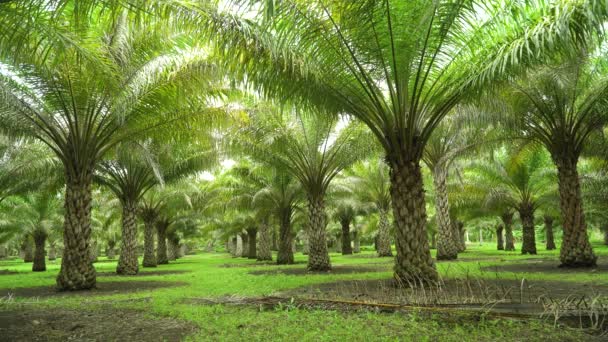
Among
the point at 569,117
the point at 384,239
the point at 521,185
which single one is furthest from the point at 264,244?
the point at 569,117

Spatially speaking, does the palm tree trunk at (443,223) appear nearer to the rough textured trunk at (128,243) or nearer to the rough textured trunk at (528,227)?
the rough textured trunk at (528,227)

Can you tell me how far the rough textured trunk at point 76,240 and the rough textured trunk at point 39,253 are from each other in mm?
15153

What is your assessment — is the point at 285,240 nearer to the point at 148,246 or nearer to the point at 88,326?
the point at 148,246

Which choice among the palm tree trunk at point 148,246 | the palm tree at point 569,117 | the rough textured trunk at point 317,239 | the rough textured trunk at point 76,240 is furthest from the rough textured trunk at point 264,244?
the palm tree at point 569,117

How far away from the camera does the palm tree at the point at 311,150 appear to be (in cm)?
1441

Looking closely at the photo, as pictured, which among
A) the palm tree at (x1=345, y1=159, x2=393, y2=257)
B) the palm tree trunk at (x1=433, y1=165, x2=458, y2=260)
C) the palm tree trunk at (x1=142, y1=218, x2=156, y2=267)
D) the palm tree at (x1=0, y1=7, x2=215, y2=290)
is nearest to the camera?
the palm tree at (x1=0, y1=7, x2=215, y2=290)

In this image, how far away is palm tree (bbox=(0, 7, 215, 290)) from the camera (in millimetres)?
9844

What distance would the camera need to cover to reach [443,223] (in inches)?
773

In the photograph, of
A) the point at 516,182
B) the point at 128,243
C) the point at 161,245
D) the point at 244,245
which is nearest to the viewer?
→ the point at 128,243

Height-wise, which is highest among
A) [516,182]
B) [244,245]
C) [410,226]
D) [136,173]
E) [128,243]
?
[136,173]

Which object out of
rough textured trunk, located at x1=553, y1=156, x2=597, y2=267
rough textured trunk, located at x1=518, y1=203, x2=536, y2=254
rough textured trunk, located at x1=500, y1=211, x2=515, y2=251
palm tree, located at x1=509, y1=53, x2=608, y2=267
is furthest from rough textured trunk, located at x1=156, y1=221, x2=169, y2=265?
rough textured trunk, located at x1=553, y1=156, x2=597, y2=267

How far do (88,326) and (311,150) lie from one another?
34.6 ft

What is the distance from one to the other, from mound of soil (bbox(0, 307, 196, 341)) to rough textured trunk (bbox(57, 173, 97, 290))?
146 inches

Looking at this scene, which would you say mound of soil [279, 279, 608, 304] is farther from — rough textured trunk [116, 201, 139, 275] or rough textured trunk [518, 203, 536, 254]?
rough textured trunk [518, 203, 536, 254]
